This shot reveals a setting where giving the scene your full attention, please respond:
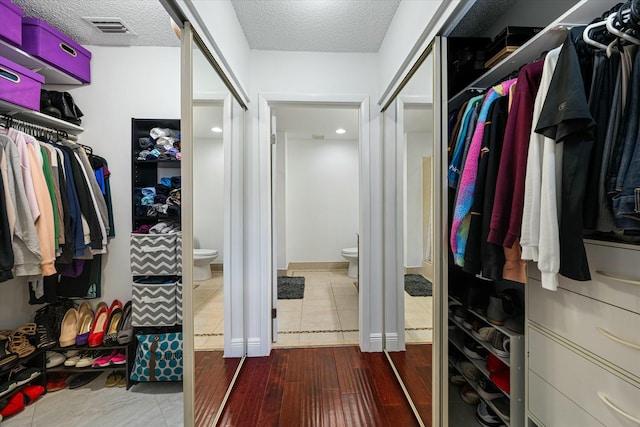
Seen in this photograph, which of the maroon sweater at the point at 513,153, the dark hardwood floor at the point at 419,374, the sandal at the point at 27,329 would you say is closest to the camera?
the maroon sweater at the point at 513,153

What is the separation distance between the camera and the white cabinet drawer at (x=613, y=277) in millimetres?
714

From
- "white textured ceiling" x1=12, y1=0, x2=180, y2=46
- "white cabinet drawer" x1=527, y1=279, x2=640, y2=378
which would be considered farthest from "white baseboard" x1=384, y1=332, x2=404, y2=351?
"white textured ceiling" x1=12, y1=0, x2=180, y2=46

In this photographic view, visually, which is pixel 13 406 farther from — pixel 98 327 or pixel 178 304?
pixel 178 304

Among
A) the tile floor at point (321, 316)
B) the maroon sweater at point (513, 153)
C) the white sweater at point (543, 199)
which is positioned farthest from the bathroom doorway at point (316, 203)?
the white sweater at point (543, 199)

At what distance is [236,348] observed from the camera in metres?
1.88

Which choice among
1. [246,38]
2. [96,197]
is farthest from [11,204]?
[246,38]

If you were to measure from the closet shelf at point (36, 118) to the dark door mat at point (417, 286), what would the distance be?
247 cm

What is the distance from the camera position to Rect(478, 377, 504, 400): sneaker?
132cm

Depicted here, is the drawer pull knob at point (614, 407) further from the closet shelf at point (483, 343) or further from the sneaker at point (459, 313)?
the sneaker at point (459, 313)

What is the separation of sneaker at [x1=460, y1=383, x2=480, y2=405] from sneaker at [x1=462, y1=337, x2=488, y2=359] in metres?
0.23

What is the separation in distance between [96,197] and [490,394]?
261 centimetres

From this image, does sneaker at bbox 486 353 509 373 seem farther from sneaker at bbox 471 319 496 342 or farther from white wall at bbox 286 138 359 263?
white wall at bbox 286 138 359 263

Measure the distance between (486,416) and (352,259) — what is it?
2881 millimetres

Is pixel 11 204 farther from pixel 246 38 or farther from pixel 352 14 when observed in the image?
pixel 352 14
